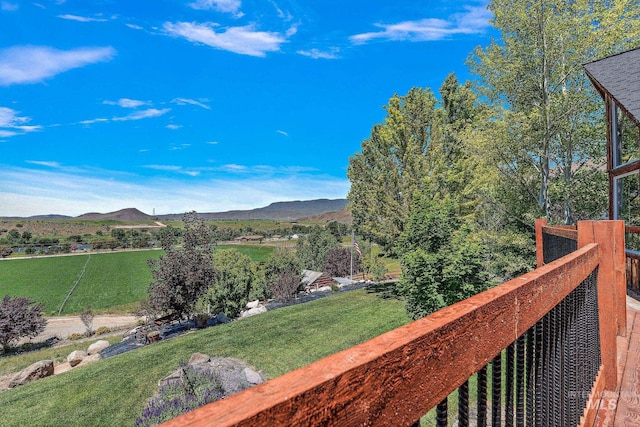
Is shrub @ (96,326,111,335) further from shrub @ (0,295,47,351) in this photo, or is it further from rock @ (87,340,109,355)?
rock @ (87,340,109,355)

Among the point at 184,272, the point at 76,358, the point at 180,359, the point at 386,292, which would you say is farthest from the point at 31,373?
the point at 386,292

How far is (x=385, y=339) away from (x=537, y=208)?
15922 millimetres

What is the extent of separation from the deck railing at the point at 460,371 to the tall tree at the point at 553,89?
12680mm

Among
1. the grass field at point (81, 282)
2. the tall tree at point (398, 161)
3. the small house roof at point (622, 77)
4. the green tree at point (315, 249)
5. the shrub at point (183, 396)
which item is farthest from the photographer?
the green tree at point (315, 249)

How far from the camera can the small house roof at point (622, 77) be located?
762cm

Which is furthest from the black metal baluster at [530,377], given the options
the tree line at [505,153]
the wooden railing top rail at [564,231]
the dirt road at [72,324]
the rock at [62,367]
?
the dirt road at [72,324]

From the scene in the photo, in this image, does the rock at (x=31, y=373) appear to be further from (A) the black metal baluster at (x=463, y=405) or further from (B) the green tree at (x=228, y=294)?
(A) the black metal baluster at (x=463, y=405)

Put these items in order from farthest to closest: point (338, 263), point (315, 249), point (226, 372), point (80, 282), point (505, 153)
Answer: point (80, 282), point (315, 249), point (338, 263), point (505, 153), point (226, 372)

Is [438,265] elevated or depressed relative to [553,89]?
depressed

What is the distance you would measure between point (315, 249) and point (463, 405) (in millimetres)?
52462

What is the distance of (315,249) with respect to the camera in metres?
53.3

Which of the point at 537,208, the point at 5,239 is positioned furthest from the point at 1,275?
the point at 537,208

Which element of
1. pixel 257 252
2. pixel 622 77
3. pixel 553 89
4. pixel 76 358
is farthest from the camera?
pixel 257 252

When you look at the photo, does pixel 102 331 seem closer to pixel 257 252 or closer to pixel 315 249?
pixel 315 249
